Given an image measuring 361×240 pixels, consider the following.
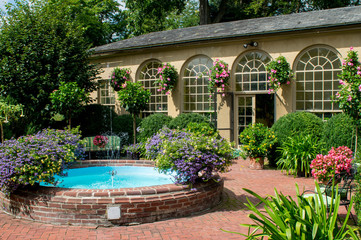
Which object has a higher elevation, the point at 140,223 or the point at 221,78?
the point at 221,78

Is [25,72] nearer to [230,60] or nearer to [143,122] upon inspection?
[143,122]

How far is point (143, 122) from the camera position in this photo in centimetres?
1231

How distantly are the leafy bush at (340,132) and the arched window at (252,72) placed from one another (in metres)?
3.67

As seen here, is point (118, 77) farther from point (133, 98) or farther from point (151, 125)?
point (151, 125)

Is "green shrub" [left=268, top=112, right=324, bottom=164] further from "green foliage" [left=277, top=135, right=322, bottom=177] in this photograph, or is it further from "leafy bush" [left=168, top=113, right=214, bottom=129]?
"leafy bush" [left=168, top=113, right=214, bottom=129]

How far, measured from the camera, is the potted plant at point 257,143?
1002 cm

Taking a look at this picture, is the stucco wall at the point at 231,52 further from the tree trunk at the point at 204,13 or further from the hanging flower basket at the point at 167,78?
the tree trunk at the point at 204,13

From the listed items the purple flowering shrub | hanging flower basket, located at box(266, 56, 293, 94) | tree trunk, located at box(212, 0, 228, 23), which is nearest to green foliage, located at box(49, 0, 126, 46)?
tree trunk, located at box(212, 0, 228, 23)

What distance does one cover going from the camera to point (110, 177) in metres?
A: 8.73

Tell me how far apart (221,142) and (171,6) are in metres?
20.4

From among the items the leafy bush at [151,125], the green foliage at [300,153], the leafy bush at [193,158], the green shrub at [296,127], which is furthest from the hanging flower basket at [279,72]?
the leafy bush at [193,158]

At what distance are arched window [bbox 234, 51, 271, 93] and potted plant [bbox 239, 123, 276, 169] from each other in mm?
2700

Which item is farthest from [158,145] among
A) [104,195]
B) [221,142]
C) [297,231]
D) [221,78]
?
[221,78]

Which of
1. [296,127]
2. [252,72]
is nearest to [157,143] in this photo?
[296,127]
